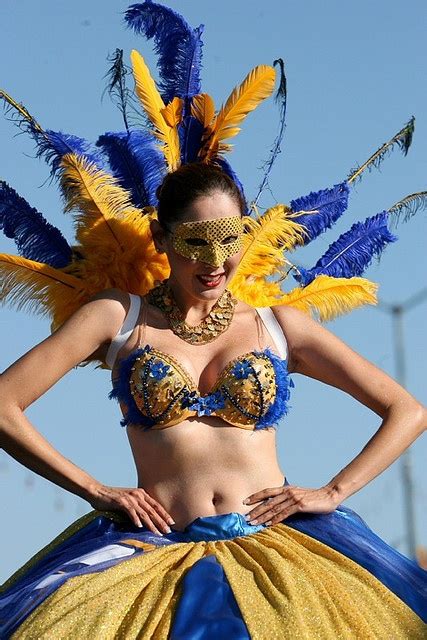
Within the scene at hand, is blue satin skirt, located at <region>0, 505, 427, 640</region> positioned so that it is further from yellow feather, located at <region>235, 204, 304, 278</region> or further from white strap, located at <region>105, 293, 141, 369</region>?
yellow feather, located at <region>235, 204, 304, 278</region>

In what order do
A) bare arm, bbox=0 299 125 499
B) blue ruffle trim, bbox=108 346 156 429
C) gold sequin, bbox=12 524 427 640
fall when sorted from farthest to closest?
blue ruffle trim, bbox=108 346 156 429 → bare arm, bbox=0 299 125 499 → gold sequin, bbox=12 524 427 640

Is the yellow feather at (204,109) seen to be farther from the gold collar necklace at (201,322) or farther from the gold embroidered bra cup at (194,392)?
the gold embroidered bra cup at (194,392)

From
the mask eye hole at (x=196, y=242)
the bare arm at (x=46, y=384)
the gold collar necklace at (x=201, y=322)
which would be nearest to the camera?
the bare arm at (x=46, y=384)

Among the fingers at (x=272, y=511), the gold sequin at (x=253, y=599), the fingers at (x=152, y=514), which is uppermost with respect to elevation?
the fingers at (x=152, y=514)

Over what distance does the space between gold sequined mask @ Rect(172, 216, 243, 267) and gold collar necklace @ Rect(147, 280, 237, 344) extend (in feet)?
0.71

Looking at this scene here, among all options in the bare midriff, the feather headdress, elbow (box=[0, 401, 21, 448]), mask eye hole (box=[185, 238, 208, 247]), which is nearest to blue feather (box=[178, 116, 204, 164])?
the feather headdress

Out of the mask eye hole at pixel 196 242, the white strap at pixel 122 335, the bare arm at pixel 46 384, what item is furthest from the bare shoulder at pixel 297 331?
the bare arm at pixel 46 384

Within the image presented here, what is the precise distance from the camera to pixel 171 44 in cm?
675

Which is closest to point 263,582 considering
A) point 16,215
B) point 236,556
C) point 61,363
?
point 236,556

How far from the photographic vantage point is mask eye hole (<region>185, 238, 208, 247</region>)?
19.1ft

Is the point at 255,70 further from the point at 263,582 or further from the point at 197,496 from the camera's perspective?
the point at 263,582

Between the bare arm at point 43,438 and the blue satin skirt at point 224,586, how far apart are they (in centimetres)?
10

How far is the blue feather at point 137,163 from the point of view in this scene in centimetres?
653

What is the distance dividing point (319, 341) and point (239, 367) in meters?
0.34
